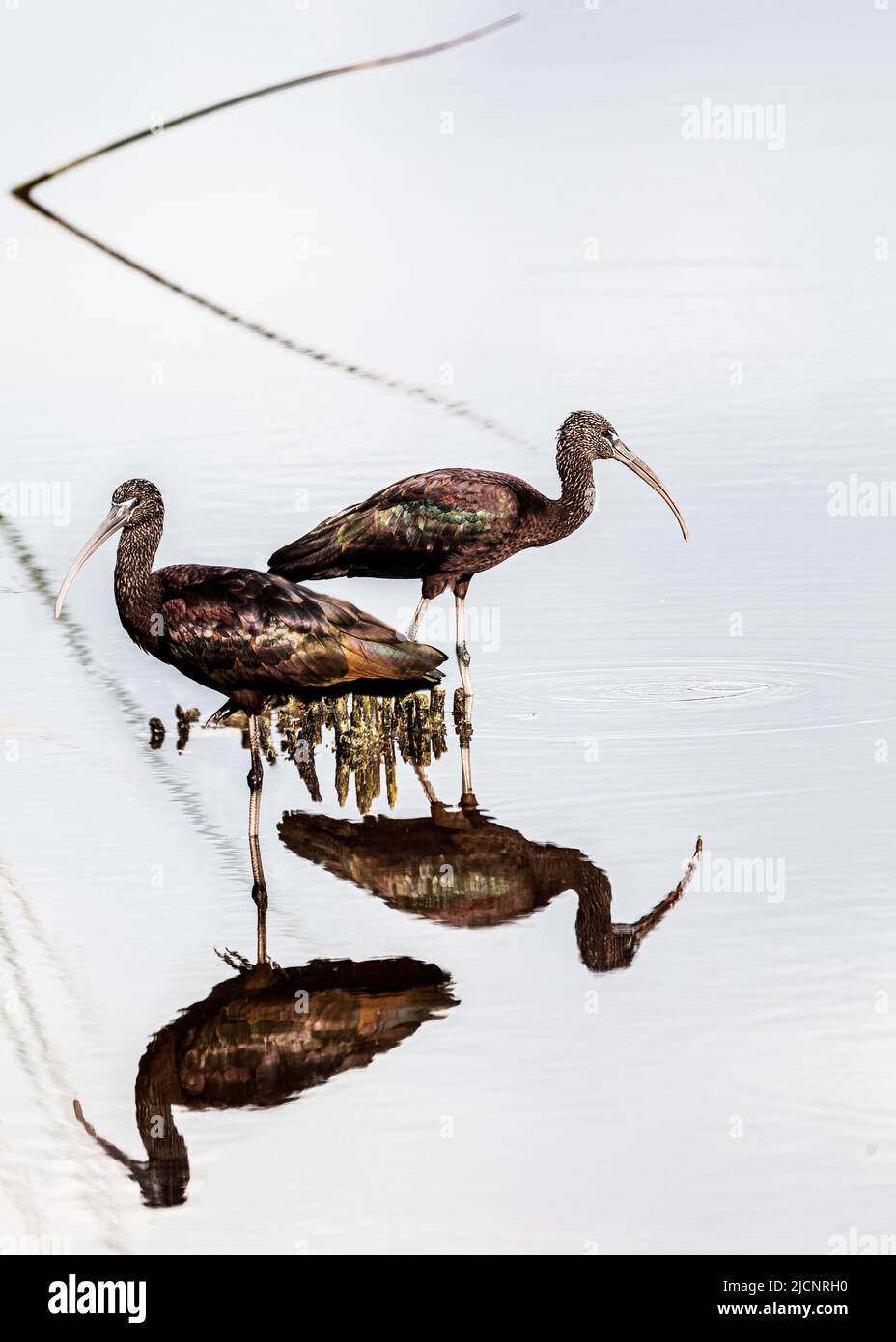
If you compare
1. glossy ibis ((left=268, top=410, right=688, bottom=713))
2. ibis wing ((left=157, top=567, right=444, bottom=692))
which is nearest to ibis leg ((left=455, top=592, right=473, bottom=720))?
glossy ibis ((left=268, top=410, right=688, bottom=713))

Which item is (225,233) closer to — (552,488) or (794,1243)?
(552,488)

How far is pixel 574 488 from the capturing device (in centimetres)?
1723

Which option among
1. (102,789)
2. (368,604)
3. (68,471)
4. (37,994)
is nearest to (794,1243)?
(37,994)

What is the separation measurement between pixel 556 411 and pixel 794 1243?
17.7 m

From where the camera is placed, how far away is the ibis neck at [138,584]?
1288cm

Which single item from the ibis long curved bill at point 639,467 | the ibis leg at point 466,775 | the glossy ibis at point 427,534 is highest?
the ibis long curved bill at point 639,467

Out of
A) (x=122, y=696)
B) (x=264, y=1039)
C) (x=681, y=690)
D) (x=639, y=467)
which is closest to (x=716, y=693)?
(x=681, y=690)

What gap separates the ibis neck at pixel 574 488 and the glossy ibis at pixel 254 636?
4.23 m

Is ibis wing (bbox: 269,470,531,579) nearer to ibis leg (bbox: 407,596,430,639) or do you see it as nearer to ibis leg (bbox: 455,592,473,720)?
ibis leg (bbox: 407,596,430,639)

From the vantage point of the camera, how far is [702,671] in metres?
16.5

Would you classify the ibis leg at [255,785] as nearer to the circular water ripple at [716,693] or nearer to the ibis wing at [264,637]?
the ibis wing at [264,637]

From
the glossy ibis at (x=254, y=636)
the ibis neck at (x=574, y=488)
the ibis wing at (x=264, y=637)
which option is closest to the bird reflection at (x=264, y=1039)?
the glossy ibis at (x=254, y=636)

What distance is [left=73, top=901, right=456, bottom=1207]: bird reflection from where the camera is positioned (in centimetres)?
906

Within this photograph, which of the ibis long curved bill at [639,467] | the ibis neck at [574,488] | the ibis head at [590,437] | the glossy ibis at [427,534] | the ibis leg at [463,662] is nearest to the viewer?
the ibis leg at [463,662]
